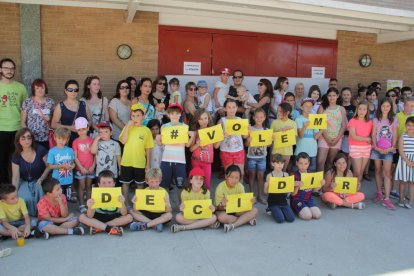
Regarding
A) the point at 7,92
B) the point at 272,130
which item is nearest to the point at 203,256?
the point at 272,130

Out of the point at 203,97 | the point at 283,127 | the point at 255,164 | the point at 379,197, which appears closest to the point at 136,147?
the point at 255,164

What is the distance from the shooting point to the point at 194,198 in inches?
181

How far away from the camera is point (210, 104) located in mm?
6574

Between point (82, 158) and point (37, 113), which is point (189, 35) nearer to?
point (37, 113)

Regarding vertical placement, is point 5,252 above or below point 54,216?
below

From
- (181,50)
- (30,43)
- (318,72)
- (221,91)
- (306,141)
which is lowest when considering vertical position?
(306,141)

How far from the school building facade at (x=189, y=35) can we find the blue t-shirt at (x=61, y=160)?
204 centimetres

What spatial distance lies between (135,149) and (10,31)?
3206 millimetres

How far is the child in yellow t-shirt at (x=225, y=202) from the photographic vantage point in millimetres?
4613

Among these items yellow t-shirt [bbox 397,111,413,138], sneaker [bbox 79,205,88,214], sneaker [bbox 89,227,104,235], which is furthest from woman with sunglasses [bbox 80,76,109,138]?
yellow t-shirt [bbox 397,111,413,138]

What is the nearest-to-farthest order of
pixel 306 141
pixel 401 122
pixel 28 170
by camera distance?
pixel 28 170
pixel 306 141
pixel 401 122

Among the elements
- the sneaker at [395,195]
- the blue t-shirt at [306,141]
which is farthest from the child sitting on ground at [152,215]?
the sneaker at [395,195]

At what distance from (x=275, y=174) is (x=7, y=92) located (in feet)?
12.5

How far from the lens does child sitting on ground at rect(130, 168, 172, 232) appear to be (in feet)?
14.6
